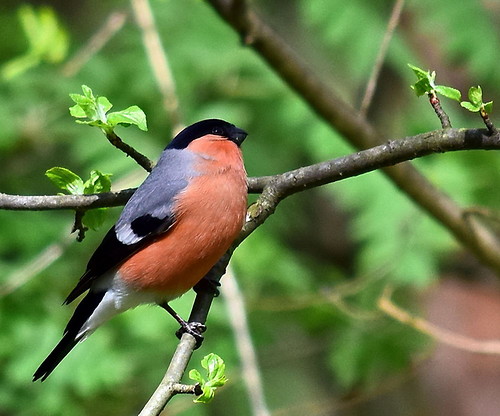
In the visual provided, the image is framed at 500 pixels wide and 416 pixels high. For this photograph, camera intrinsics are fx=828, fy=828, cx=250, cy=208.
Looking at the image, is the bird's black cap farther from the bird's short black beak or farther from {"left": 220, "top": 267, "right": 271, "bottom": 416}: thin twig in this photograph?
{"left": 220, "top": 267, "right": 271, "bottom": 416}: thin twig

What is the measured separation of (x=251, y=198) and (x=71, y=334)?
195 centimetres

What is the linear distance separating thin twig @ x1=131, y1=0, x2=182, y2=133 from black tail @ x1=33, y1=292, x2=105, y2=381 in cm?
126

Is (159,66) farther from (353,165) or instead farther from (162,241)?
(353,165)

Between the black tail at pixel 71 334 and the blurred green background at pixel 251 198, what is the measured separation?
97cm

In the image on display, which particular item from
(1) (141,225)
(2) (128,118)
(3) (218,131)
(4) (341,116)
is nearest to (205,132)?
(3) (218,131)

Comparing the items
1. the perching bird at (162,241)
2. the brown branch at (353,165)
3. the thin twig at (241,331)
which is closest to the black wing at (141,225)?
the perching bird at (162,241)

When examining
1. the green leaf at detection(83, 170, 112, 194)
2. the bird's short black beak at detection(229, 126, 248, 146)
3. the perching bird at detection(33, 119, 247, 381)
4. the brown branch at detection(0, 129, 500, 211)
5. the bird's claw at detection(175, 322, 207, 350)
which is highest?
the bird's short black beak at detection(229, 126, 248, 146)

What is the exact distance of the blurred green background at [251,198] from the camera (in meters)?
4.35

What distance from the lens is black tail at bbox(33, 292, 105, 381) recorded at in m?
2.94

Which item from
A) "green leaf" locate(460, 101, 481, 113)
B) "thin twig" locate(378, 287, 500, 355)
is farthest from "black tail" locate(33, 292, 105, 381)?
"green leaf" locate(460, 101, 481, 113)

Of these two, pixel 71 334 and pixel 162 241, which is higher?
pixel 162 241

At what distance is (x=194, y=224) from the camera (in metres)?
3.02

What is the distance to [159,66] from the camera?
172 inches

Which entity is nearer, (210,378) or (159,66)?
(210,378)
